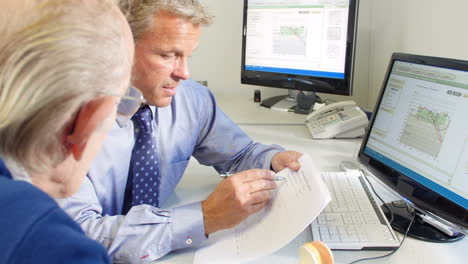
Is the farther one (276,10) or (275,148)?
(276,10)

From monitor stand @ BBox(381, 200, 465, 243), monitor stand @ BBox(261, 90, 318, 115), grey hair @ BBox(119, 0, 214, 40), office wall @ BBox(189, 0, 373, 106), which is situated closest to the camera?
monitor stand @ BBox(381, 200, 465, 243)

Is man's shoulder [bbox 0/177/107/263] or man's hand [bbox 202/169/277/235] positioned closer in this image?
man's shoulder [bbox 0/177/107/263]

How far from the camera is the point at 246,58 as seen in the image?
6.68 ft

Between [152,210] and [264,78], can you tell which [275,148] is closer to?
[152,210]

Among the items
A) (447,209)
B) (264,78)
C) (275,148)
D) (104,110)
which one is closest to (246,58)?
(264,78)

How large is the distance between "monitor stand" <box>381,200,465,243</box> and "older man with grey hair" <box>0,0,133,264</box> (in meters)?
0.72

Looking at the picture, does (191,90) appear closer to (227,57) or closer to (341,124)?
(341,124)

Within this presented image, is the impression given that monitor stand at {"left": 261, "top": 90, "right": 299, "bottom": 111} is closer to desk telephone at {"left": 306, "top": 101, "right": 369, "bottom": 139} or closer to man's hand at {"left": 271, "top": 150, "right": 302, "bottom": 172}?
desk telephone at {"left": 306, "top": 101, "right": 369, "bottom": 139}

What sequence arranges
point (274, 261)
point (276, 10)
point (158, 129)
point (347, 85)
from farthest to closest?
point (276, 10) < point (347, 85) < point (158, 129) < point (274, 261)

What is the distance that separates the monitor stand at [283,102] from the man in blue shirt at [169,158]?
74cm

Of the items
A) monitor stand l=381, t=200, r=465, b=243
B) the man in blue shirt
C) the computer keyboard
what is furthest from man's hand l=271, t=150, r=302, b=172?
monitor stand l=381, t=200, r=465, b=243

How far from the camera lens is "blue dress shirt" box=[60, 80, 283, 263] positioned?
85 cm

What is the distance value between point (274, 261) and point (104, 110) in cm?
51

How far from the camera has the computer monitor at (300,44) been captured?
70.1 inches
